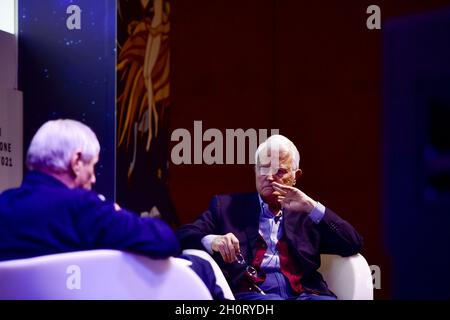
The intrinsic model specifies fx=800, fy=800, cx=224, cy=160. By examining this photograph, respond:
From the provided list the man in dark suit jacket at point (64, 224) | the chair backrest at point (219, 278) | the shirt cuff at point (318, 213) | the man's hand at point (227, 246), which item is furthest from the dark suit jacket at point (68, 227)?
the shirt cuff at point (318, 213)

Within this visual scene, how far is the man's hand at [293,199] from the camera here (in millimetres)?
3277

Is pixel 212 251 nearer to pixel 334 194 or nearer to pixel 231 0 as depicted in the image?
pixel 334 194

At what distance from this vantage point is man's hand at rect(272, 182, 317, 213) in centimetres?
328

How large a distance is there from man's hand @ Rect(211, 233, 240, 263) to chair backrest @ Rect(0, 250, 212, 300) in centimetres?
49

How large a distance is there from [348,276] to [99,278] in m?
1.15

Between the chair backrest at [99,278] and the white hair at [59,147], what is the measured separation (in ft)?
1.07

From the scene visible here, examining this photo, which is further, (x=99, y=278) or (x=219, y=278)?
(x=219, y=278)

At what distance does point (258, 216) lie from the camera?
3.43 meters

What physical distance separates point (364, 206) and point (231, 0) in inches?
49.8

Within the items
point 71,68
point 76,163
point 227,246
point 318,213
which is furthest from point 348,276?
point 71,68

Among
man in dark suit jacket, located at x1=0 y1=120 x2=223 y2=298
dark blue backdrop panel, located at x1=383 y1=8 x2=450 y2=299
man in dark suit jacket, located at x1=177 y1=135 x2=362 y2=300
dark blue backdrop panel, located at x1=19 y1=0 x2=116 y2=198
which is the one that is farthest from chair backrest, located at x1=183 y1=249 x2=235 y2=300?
dark blue backdrop panel, located at x1=383 y1=8 x2=450 y2=299

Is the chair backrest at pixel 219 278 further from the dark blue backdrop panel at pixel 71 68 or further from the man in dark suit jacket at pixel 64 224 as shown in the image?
the dark blue backdrop panel at pixel 71 68

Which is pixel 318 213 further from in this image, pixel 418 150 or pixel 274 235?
pixel 418 150

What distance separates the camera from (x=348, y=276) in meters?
3.28
